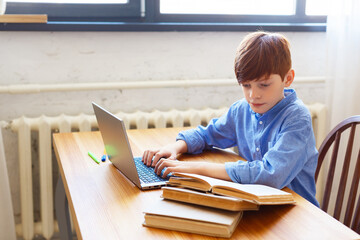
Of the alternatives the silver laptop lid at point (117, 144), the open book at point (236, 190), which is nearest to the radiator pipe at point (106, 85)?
→ the silver laptop lid at point (117, 144)

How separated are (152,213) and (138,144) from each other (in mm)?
616

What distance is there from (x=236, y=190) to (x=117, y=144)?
1.27 ft

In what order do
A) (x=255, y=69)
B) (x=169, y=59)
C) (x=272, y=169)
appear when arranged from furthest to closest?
(x=169, y=59), (x=255, y=69), (x=272, y=169)

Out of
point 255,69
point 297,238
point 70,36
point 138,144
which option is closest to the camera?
point 297,238

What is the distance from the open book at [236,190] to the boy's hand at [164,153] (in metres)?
0.26

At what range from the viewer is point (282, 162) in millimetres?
1090

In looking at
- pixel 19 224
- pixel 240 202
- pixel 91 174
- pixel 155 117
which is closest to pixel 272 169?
pixel 240 202

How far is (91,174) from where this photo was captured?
1209 mm

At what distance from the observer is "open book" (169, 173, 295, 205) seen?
90cm

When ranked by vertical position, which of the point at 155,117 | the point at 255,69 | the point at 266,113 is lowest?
the point at 155,117

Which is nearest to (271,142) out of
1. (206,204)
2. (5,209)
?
(206,204)

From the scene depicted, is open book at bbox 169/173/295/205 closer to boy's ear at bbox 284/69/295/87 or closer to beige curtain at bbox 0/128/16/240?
boy's ear at bbox 284/69/295/87

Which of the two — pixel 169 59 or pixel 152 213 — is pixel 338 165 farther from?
pixel 152 213

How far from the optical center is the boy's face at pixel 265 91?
1.22 metres
